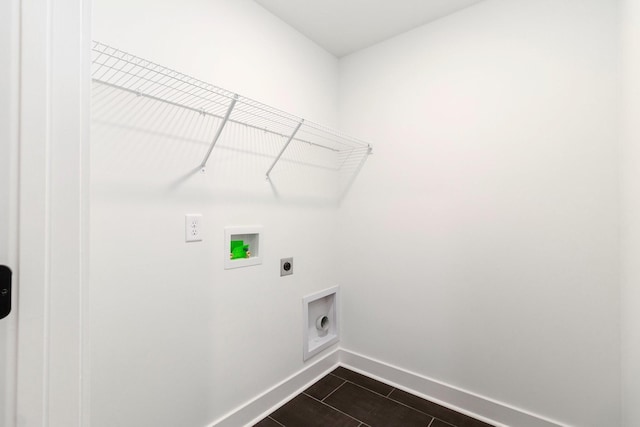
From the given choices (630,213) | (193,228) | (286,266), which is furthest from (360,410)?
(630,213)

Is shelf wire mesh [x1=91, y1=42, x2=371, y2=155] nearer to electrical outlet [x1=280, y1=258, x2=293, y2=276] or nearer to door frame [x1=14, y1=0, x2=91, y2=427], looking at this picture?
door frame [x1=14, y1=0, x2=91, y2=427]

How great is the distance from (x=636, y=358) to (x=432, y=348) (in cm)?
93

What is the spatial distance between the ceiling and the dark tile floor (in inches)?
91.2

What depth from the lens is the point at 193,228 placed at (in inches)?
54.1

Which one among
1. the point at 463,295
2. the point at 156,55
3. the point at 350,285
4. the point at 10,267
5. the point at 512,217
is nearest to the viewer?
the point at 10,267

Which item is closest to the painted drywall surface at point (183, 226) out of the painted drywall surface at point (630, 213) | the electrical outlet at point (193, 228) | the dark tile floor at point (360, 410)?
the electrical outlet at point (193, 228)

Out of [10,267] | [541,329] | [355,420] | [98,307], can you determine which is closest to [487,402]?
[541,329]

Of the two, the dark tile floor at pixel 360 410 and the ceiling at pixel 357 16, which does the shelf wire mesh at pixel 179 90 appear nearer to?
the ceiling at pixel 357 16

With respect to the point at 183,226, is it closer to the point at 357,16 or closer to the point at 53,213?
the point at 53,213

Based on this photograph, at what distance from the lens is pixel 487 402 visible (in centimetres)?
163

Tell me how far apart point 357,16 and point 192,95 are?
1.15m

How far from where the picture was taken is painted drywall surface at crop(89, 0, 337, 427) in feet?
3.73

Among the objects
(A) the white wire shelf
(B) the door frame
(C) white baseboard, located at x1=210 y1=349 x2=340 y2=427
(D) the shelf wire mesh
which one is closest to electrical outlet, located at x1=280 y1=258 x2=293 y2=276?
(A) the white wire shelf

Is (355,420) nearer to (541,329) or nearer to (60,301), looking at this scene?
(541,329)
